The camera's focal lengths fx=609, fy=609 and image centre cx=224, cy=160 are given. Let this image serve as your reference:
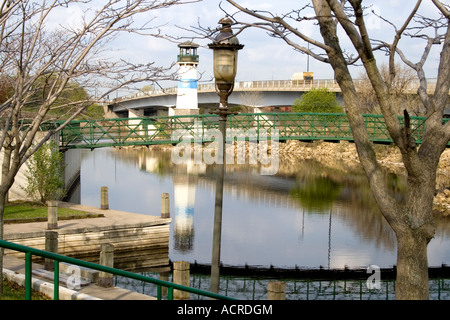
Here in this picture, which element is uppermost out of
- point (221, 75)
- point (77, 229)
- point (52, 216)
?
point (221, 75)

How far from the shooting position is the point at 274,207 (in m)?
34.1

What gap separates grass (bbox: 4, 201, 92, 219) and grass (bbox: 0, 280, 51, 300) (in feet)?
34.0

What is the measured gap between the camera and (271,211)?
3281 cm

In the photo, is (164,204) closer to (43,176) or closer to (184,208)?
(43,176)

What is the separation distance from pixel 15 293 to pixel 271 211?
906 inches

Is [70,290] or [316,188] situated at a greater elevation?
[70,290]

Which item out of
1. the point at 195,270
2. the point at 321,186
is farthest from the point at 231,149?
the point at 195,270

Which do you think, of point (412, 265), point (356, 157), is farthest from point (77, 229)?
point (356, 157)

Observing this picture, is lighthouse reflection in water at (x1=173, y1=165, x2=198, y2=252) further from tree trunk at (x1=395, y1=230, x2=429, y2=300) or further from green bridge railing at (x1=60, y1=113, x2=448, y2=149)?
tree trunk at (x1=395, y1=230, x2=429, y2=300)

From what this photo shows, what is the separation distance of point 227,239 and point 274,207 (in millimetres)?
8522

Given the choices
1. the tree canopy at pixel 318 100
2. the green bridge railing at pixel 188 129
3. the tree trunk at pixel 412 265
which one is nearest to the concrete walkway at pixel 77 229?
the green bridge railing at pixel 188 129

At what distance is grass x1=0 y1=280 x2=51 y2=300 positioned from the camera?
10.2 meters

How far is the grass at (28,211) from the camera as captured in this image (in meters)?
22.0
